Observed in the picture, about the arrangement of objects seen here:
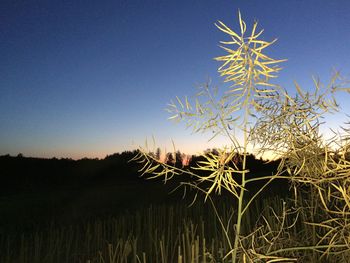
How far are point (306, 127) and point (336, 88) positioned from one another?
120 mm

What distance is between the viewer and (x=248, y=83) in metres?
0.62

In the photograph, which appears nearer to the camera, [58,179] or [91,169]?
[58,179]

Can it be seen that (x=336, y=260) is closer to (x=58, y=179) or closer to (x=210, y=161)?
(x=210, y=161)

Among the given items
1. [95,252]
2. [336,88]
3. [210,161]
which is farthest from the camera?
[95,252]

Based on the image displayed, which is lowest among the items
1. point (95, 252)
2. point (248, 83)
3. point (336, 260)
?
point (95, 252)

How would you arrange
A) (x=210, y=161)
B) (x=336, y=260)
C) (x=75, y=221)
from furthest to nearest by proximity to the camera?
(x=75, y=221) → (x=336, y=260) → (x=210, y=161)

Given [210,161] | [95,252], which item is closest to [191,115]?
[210,161]

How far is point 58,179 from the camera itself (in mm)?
4883

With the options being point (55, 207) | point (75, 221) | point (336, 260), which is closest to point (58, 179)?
point (55, 207)

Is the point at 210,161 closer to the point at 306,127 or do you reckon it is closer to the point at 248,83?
the point at 248,83

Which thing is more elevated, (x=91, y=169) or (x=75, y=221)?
(x=91, y=169)

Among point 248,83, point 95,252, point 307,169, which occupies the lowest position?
point 95,252

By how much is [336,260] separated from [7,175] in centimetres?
426

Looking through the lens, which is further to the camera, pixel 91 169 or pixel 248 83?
pixel 91 169
